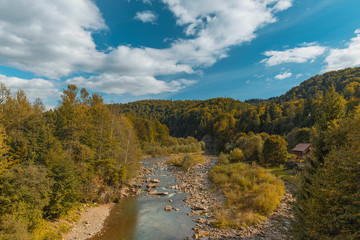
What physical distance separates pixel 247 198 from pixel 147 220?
43.2ft

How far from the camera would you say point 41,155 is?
1845 centimetres

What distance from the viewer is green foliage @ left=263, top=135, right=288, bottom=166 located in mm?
40938

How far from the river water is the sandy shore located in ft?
2.13

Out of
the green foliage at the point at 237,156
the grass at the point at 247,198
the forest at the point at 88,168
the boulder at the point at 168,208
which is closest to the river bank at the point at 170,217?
the boulder at the point at 168,208

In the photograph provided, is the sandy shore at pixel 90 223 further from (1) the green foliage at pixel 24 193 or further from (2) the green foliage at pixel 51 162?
(1) the green foliage at pixel 24 193

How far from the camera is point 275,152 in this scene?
41.1 metres

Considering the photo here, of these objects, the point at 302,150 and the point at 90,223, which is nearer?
the point at 90,223

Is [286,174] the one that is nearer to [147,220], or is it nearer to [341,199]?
[147,220]

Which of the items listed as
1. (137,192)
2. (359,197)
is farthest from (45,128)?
(359,197)

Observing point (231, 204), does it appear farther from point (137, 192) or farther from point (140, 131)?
point (140, 131)

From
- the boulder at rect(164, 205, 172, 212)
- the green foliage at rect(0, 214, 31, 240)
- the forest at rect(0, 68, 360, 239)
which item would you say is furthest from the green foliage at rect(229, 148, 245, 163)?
the green foliage at rect(0, 214, 31, 240)

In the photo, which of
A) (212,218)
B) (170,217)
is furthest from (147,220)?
(212,218)

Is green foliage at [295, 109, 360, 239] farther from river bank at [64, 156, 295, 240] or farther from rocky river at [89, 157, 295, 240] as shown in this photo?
river bank at [64, 156, 295, 240]

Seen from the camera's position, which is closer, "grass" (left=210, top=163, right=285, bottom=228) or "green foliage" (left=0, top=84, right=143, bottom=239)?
"green foliage" (left=0, top=84, right=143, bottom=239)
